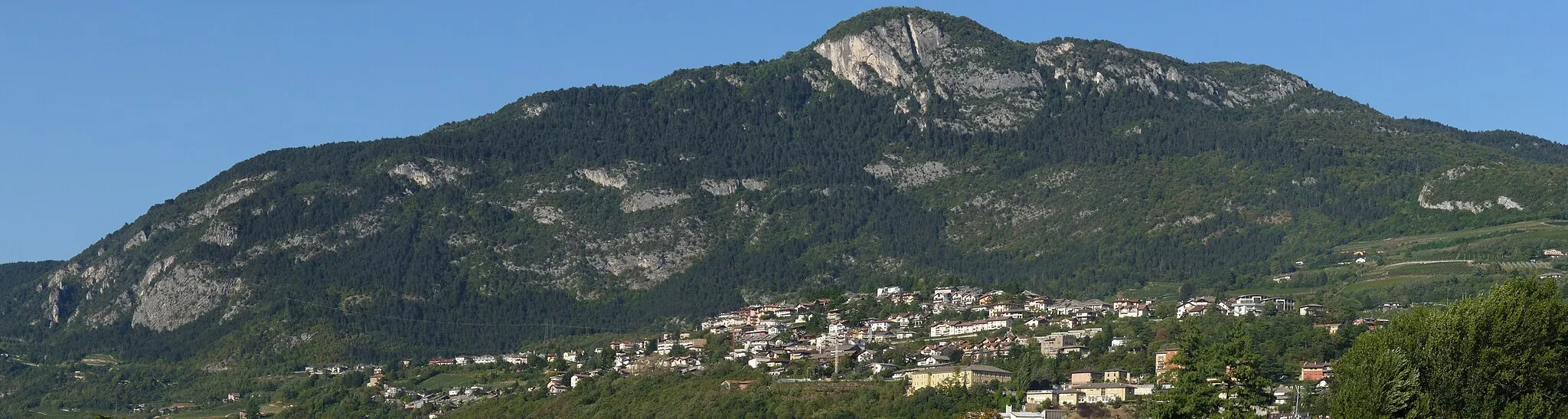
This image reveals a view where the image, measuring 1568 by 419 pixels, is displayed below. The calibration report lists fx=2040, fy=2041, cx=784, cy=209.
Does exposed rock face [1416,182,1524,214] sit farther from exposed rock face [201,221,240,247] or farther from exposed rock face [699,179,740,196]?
exposed rock face [201,221,240,247]

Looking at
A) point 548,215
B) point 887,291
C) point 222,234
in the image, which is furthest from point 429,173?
point 887,291

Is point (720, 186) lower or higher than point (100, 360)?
higher

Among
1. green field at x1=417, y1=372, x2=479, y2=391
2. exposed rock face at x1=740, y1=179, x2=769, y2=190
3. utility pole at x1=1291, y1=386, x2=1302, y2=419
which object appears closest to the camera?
utility pole at x1=1291, y1=386, x2=1302, y2=419

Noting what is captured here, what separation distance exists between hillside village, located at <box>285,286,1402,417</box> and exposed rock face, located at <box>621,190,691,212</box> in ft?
106

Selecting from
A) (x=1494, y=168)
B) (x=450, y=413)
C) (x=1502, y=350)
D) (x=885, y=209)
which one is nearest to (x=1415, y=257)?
(x=1494, y=168)

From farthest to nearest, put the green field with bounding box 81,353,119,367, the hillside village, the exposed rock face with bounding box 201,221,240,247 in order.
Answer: the exposed rock face with bounding box 201,221,240,247 < the green field with bounding box 81,353,119,367 < the hillside village

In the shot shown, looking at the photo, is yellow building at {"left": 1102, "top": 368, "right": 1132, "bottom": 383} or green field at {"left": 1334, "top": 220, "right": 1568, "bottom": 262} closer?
yellow building at {"left": 1102, "top": 368, "right": 1132, "bottom": 383}

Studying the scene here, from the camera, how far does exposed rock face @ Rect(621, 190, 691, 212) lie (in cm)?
19175

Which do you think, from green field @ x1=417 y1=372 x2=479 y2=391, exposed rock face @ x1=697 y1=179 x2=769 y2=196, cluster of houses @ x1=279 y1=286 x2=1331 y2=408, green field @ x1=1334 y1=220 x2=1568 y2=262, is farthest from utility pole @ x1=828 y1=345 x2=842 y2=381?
exposed rock face @ x1=697 y1=179 x2=769 y2=196

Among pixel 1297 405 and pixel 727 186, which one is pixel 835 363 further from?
pixel 727 186

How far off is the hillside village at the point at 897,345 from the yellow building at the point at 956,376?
12 cm

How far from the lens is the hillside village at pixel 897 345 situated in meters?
105

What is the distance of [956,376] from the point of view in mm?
104562

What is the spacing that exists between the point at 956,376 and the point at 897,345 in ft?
79.9
